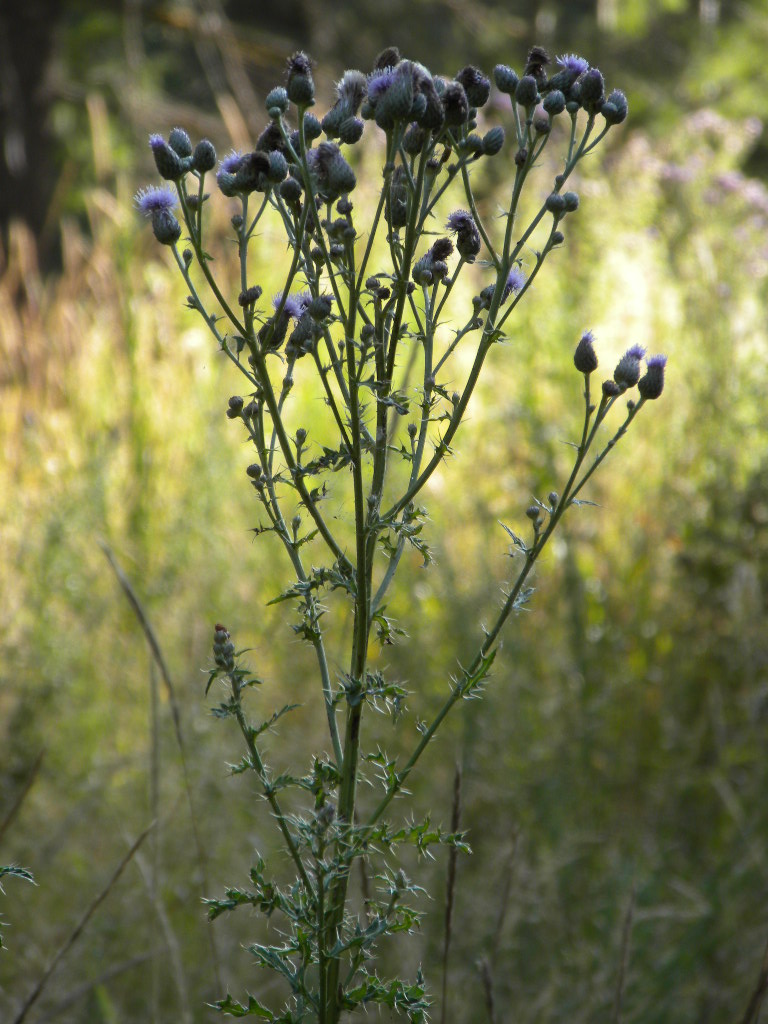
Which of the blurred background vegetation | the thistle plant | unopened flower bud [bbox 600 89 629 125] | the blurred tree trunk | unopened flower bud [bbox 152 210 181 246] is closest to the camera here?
the thistle plant

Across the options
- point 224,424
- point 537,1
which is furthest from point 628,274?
point 537,1

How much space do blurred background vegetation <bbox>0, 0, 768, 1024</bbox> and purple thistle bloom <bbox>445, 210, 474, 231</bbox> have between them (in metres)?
0.90

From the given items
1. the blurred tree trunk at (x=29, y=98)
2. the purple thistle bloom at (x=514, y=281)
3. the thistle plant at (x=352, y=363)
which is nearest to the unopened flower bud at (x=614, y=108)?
the thistle plant at (x=352, y=363)

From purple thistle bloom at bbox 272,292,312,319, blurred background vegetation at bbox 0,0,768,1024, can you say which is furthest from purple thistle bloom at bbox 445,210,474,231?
blurred background vegetation at bbox 0,0,768,1024

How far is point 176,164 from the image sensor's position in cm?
128

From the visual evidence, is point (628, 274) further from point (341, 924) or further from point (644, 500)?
point (341, 924)

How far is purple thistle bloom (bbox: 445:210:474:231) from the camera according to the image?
1326 mm

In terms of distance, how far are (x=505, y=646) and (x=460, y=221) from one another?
5.98 ft

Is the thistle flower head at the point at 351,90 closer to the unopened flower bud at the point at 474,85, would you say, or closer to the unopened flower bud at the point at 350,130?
the unopened flower bud at the point at 350,130

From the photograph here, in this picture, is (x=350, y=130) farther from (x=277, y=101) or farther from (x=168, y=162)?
(x=168, y=162)

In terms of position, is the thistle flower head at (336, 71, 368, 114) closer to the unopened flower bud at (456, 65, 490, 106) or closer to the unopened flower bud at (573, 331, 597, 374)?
the unopened flower bud at (456, 65, 490, 106)

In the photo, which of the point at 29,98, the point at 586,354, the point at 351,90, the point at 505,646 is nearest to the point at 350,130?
the point at 351,90

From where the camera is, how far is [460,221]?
1.33 m

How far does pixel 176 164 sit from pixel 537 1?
1216cm
